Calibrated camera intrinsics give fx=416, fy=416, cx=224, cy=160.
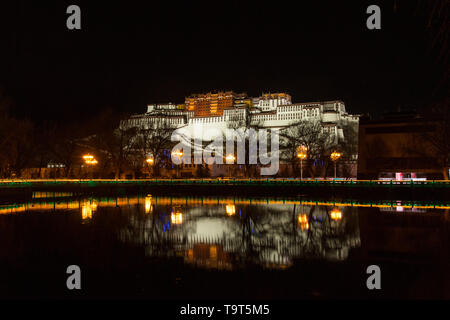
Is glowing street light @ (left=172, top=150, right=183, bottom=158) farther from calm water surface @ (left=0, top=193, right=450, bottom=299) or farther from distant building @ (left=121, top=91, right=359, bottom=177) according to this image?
calm water surface @ (left=0, top=193, right=450, bottom=299)

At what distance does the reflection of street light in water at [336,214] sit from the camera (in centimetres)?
2152

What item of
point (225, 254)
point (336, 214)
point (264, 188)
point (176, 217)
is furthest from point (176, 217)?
point (264, 188)

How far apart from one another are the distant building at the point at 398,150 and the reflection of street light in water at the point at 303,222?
28800 mm

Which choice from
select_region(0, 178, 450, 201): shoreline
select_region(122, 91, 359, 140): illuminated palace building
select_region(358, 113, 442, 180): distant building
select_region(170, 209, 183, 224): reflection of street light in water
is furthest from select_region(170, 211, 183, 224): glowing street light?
select_region(122, 91, 359, 140): illuminated palace building

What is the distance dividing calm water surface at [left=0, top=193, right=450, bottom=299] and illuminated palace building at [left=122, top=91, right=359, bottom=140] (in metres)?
80.0

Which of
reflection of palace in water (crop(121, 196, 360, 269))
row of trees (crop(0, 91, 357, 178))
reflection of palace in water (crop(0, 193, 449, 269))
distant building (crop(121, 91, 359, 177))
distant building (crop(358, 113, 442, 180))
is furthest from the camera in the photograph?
distant building (crop(121, 91, 359, 177))

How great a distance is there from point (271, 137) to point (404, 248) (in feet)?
214

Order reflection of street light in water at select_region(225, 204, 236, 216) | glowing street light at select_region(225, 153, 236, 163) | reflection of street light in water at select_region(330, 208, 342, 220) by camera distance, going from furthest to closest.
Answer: glowing street light at select_region(225, 153, 236, 163), reflection of street light in water at select_region(225, 204, 236, 216), reflection of street light in water at select_region(330, 208, 342, 220)

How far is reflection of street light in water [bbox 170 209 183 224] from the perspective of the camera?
2023 cm

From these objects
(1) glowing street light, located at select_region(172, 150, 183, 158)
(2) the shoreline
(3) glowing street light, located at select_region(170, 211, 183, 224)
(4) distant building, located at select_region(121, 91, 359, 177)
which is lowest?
(3) glowing street light, located at select_region(170, 211, 183, 224)

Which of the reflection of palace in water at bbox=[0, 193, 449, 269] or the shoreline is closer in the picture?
the reflection of palace in water at bbox=[0, 193, 449, 269]

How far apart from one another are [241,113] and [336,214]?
11637cm

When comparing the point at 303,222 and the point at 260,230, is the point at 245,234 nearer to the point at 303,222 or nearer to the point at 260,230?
the point at 260,230
